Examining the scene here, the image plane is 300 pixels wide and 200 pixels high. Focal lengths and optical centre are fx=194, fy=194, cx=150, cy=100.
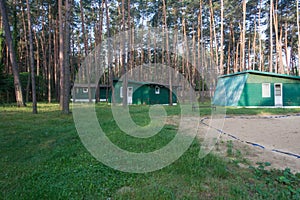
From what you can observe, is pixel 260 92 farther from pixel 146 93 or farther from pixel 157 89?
pixel 146 93

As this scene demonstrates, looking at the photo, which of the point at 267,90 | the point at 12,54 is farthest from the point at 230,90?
the point at 12,54

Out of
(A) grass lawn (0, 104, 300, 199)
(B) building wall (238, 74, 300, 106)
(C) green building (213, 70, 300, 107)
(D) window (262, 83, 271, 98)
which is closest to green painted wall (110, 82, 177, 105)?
(C) green building (213, 70, 300, 107)

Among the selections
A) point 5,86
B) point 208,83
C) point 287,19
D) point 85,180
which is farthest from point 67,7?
point 287,19

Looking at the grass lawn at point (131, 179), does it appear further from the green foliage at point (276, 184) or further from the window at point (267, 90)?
the window at point (267, 90)

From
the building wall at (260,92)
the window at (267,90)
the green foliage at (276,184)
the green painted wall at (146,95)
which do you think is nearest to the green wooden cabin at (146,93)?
the green painted wall at (146,95)

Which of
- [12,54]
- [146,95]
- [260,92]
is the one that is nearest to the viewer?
[12,54]

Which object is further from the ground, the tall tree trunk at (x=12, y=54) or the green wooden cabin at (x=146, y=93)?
the tall tree trunk at (x=12, y=54)

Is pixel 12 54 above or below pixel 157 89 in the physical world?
above

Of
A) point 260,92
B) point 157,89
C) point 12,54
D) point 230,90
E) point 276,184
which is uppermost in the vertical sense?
point 12,54

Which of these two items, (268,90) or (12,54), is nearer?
(12,54)

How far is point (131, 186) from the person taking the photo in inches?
93.0

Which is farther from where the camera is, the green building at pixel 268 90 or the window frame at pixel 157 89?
the window frame at pixel 157 89

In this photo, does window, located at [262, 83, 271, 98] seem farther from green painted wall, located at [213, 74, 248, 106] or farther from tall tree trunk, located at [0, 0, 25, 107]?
tall tree trunk, located at [0, 0, 25, 107]

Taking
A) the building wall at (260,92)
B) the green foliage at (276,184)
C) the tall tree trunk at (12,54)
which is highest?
the tall tree trunk at (12,54)
